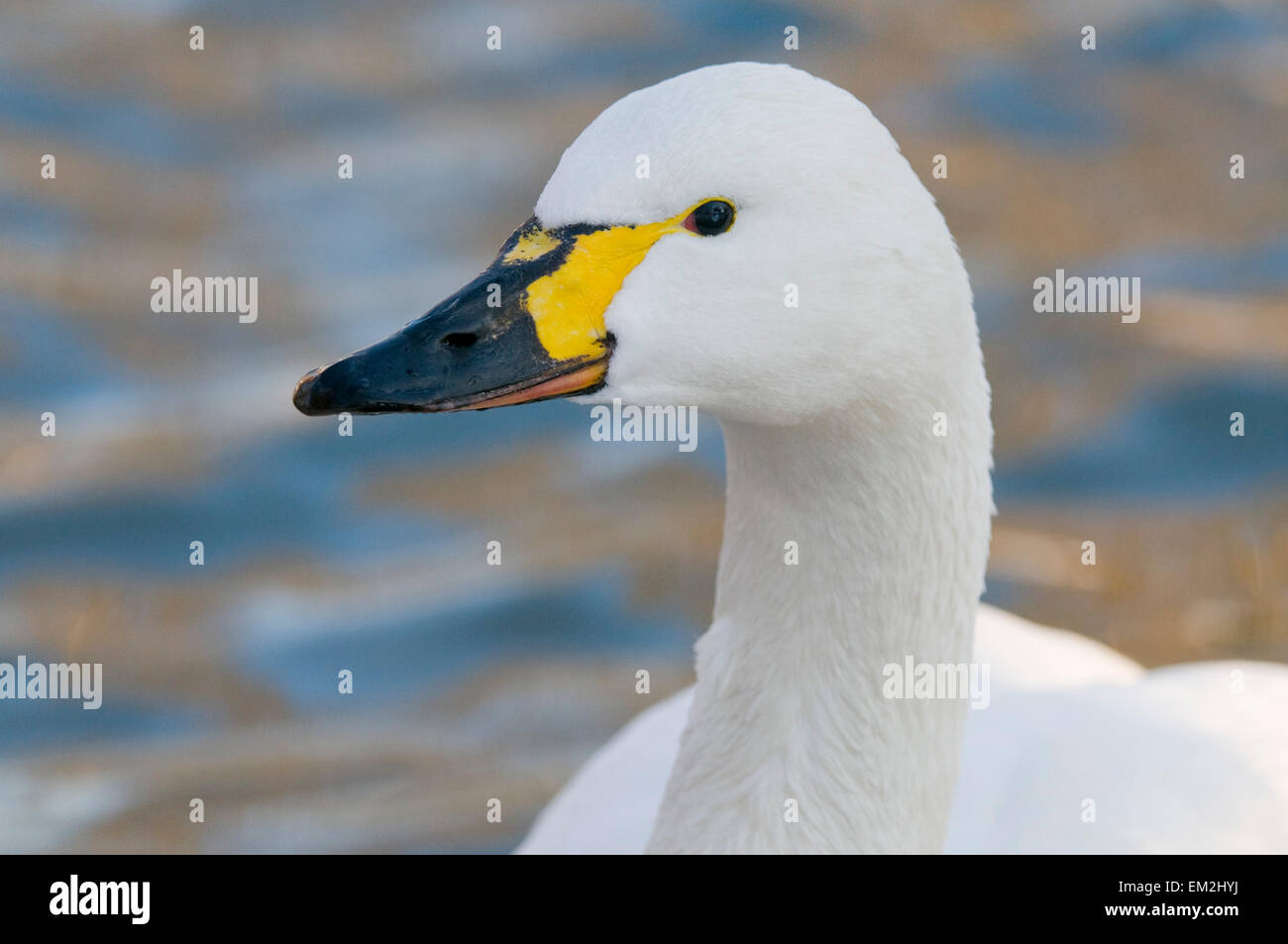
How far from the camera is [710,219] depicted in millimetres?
2875

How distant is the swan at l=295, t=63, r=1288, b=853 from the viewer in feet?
9.39

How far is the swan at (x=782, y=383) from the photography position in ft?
9.39

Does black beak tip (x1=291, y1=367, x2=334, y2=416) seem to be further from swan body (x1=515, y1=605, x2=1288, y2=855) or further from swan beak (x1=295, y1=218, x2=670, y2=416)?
swan body (x1=515, y1=605, x2=1288, y2=855)

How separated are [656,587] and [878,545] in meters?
3.03

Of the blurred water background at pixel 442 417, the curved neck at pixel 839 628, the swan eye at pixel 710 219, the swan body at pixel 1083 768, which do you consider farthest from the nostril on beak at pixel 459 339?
the blurred water background at pixel 442 417

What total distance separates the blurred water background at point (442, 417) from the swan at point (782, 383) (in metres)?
2.23

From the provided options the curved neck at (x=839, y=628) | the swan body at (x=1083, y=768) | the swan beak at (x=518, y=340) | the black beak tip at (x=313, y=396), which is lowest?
the swan body at (x=1083, y=768)

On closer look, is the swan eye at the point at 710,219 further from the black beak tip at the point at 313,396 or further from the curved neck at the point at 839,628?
the black beak tip at the point at 313,396

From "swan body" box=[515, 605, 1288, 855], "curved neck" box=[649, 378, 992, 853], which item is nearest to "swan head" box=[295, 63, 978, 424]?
"curved neck" box=[649, 378, 992, 853]

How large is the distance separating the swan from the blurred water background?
223 cm
